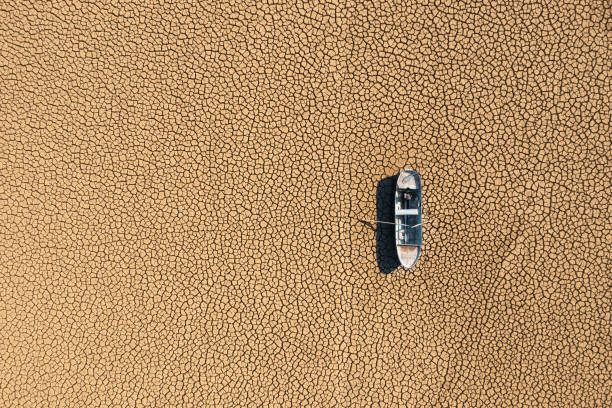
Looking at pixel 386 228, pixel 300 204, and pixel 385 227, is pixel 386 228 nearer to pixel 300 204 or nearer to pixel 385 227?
pixel 385 227

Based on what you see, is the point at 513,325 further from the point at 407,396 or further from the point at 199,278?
the point at 199,278

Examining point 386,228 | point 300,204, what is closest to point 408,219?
point 386,228

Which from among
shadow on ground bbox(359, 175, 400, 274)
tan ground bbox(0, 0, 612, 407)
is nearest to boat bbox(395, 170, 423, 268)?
shadow on ground bbox(359, 175, 400, 274)

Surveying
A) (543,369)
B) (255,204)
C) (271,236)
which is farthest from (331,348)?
(543,369)

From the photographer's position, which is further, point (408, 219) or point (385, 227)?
point (385, 227)

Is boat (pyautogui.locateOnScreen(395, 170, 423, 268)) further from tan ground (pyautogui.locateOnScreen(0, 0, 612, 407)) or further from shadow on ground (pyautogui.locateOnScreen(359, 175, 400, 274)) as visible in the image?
tan ground (pyautogui.locateOnScreen(0, 0, 612, 407))

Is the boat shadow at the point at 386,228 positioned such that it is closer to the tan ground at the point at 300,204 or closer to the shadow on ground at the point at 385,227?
the shadow on ground at the point at 385,227
